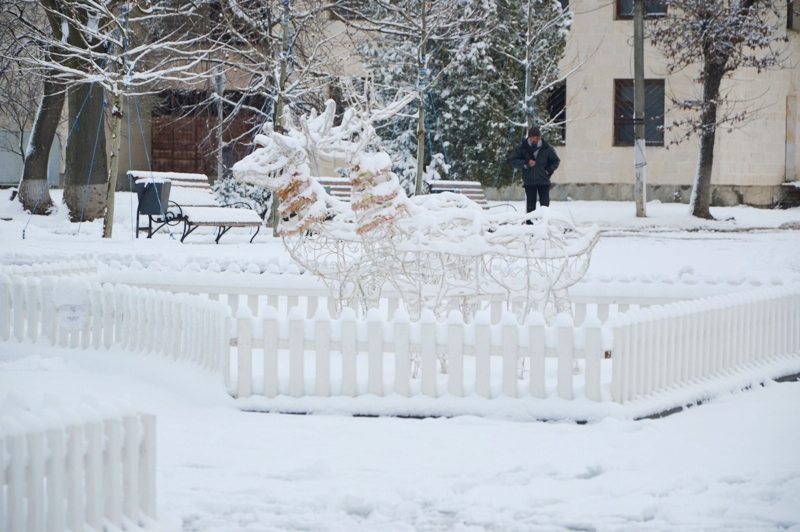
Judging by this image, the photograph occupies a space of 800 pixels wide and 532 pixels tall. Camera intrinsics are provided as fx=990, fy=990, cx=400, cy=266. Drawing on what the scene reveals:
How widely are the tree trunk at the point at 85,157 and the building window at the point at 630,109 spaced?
14319 mm

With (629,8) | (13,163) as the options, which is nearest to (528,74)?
(629,8)

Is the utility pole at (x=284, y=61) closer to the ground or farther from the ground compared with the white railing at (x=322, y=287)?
farther from the ground

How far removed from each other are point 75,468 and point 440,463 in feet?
6.95

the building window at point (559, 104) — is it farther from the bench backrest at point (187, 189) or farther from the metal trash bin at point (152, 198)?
the metal trash bin at point (152, 198)

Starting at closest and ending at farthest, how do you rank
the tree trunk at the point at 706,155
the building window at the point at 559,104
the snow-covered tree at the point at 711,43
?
the snow-covered tree at the point at 711,43, the tree trunk at the point at 706,155, the building window at the point at 559,104

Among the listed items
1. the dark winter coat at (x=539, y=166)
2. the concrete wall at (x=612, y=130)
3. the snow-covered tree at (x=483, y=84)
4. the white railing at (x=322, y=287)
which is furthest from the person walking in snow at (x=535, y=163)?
the concrete wall at (x=612, y=130)

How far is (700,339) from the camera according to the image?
23.3 feet

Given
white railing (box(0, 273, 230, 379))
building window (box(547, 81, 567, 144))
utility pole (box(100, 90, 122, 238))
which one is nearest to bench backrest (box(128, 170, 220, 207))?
utility pole (box(100, 90, 122, 238))

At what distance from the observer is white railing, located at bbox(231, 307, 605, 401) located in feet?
20.5

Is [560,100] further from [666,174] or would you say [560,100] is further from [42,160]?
[42,160]

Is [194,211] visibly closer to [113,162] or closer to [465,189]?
[113,162]

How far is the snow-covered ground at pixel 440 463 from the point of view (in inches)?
174

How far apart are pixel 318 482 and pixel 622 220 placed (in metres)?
18.4

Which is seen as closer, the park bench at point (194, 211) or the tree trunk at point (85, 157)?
the park bench at point (194, 211)
